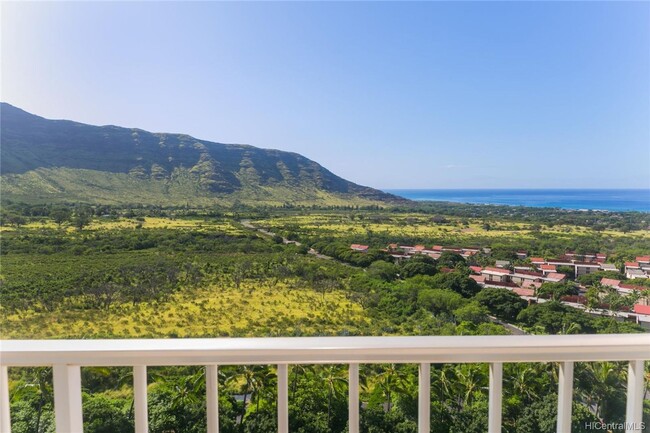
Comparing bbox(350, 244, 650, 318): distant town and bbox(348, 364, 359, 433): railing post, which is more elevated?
bbox(350, 244, 650, 318): distant town

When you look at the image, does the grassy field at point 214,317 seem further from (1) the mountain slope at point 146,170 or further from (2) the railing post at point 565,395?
(2) the railing post at point 565,395

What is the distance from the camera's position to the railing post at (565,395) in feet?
3.46

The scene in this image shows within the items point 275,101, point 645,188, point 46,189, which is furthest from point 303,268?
point 645,188

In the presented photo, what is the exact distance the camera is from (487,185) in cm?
232

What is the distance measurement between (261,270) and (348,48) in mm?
1357

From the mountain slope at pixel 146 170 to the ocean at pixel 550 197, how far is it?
0.96ft

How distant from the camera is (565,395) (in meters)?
1.07

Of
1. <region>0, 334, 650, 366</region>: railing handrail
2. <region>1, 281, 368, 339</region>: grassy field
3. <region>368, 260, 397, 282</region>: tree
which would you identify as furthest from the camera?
<region>368, 260, 397, 282</region>: tree

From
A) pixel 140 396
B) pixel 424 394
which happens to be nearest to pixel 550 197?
pixel 424 394

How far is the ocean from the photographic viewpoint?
2.00 m

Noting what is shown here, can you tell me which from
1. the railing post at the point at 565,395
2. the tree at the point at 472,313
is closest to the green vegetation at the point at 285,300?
the tree at the point at 472,313

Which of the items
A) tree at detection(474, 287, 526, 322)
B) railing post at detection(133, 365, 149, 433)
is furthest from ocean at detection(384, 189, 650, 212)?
railing post at detection(133, 365, 149, 433)

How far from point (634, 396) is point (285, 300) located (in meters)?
1.48

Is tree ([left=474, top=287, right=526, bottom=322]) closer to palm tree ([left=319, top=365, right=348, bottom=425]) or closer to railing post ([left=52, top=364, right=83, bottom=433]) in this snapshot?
palm tree ([left=319, top=365, right=348, bottom=425])
